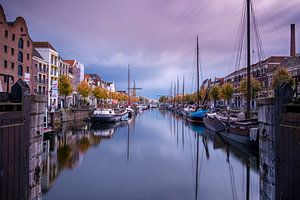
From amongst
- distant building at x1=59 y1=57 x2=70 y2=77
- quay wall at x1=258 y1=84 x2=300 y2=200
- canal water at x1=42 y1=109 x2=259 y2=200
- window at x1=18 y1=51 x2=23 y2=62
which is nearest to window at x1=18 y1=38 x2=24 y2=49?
window at x1=18 y1=51 x2=23 y2=62

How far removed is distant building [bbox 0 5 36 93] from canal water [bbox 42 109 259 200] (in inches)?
831

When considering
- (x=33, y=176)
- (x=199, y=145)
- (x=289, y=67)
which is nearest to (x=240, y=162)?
(x=199, y=145)

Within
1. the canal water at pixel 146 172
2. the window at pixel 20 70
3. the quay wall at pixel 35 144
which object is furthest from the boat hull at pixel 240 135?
the window at pixel 20 70

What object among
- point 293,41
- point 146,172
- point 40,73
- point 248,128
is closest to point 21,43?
point 40,73

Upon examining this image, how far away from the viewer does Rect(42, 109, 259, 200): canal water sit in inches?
509

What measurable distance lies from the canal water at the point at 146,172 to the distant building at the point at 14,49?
21.1 meters

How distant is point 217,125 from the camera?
113 feet

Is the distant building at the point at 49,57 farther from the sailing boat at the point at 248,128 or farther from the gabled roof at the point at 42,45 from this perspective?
the sailing boat at the point at 248,128

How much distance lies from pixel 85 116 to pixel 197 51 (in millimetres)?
30517

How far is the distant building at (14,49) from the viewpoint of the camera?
39.6 meters

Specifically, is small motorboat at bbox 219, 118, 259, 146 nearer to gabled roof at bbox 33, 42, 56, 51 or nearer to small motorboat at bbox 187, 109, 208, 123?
small motorboat at bbox 187, 109, 208, 123

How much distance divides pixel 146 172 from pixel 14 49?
37.9 metres

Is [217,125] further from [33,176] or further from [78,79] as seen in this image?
[78,79]

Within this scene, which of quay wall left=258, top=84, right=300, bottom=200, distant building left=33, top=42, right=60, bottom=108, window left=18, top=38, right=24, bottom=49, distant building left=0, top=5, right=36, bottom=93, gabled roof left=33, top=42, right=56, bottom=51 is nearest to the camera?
quay wall left=258, top=84, right=300, bottom=200
